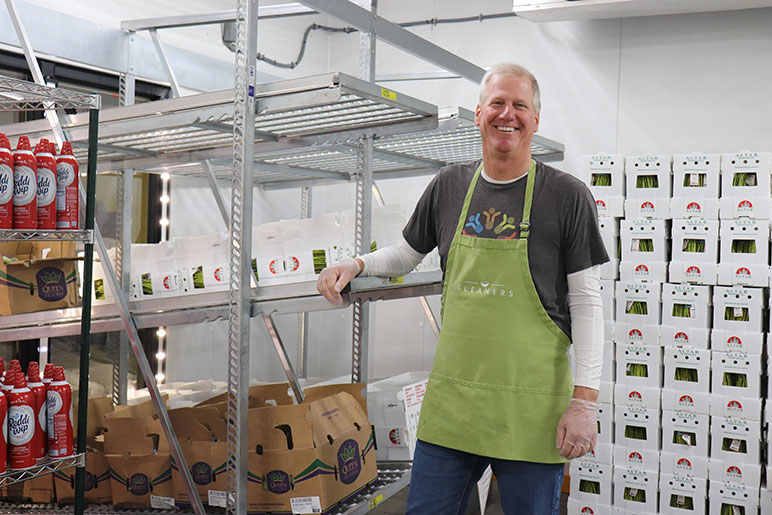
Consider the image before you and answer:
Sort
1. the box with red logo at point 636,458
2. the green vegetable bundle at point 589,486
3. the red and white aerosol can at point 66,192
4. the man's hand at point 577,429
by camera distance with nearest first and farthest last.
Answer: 1. the man's hand at point 577,429
2. the red and white aerosol can at point 66,192
3. the box with red logo at point 636,458
4. the green vegetable bundle at point 589,486

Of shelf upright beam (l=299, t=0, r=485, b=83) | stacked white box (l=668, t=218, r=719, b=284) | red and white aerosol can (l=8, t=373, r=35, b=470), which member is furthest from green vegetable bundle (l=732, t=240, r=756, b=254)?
red and white aerosol can (l=8, t=373, r=35, b=470)

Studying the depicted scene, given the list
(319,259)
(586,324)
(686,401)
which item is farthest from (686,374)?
(586,324)

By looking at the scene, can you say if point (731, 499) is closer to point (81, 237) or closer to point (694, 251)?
point (694, 251)

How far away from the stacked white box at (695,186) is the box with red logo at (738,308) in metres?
0.45

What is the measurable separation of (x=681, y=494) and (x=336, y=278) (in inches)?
126

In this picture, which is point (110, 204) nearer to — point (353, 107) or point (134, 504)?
point (134, 504)

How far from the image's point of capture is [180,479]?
3086 mm

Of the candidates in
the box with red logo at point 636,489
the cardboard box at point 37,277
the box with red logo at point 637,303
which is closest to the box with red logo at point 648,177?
the box with red logo at point 637,303

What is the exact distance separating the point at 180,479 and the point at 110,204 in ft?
6.93

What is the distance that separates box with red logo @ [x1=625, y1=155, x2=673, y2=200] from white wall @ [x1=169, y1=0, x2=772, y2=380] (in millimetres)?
761

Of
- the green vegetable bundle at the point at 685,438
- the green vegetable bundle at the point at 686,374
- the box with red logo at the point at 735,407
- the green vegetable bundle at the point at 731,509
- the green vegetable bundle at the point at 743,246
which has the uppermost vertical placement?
the green vegetable bundle at the point at 743,246

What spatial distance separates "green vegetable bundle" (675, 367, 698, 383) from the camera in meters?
4.55

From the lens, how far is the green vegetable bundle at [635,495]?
4.61 m

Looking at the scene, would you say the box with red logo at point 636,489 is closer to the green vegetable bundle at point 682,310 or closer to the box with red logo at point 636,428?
the box with red logo at point 636,428
